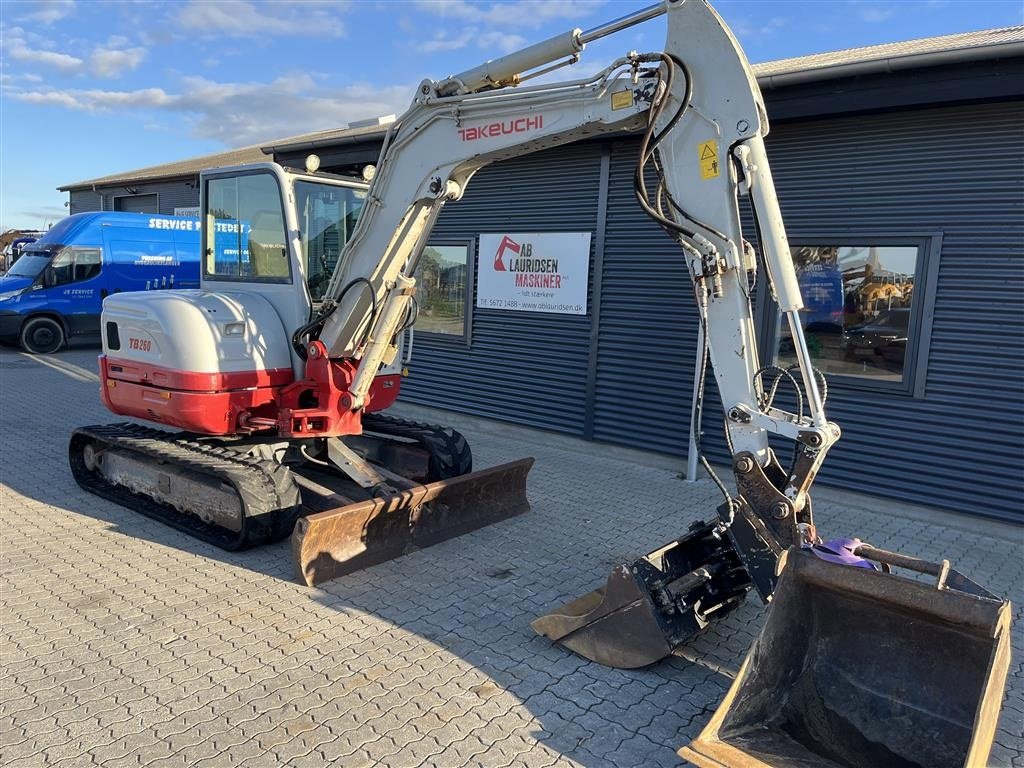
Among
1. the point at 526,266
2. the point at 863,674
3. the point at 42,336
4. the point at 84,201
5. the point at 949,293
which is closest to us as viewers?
the point at 863,674

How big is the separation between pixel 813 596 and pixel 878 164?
Answer: 200 inches

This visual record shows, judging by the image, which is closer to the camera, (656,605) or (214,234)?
(656,605)

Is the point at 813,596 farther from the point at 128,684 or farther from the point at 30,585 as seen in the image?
the point at 30,585

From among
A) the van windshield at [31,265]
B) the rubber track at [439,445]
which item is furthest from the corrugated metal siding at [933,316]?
the van windshield at [31,265]

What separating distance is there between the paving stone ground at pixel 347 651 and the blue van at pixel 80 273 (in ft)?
36.4

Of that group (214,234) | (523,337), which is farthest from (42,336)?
(214,234)

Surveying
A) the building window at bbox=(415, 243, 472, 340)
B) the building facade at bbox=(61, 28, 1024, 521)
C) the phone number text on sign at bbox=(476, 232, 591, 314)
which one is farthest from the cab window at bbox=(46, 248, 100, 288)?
the building facade at bbox=(61, 28, 1024, 521)

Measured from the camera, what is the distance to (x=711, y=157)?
3.93 metres

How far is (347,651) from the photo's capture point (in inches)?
163

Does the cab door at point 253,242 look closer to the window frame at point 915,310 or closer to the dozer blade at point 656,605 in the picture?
the dozer blade at point 656,605

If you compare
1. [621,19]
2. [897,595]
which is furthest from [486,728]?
[621,19]

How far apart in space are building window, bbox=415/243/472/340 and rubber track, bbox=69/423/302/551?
15.5 ft

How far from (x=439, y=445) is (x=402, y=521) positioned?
49.8 inches

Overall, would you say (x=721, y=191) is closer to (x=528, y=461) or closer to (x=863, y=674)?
(x=863, y=674)
